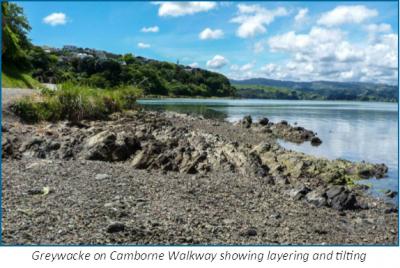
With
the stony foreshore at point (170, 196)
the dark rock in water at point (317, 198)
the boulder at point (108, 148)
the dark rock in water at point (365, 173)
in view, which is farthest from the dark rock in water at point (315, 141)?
the dark rock in water at point (317, 198)

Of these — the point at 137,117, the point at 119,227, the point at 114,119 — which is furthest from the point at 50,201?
the point at 137,117

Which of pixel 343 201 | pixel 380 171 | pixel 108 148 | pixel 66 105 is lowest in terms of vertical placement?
pixel 380 171

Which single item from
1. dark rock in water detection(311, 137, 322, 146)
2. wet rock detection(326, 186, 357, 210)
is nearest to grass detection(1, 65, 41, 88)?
dark rock in water detection(311, 137, 322, 146)

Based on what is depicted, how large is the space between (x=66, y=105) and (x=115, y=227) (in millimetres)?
19513

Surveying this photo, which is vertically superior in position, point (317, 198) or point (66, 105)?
point (66, 105)

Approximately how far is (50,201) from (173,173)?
591 cm

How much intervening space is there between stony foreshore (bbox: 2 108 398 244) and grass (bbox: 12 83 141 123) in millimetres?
2273

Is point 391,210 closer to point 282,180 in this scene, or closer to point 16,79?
point 282,180

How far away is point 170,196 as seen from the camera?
493 inches

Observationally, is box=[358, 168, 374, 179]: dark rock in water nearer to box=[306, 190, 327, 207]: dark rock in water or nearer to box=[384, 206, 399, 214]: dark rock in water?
box=[384, 206, 399, 214]: dark rock in water

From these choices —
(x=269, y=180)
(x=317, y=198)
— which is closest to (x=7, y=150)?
(x=269, y=180)

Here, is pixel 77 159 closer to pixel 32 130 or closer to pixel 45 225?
pixel 32 130

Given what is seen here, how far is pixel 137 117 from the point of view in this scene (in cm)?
3444

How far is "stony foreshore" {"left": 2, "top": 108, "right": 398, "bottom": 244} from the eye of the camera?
31.3 feet
